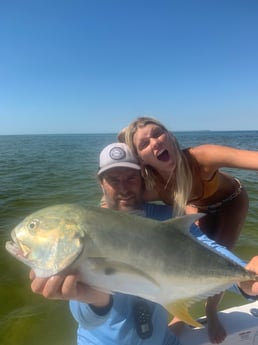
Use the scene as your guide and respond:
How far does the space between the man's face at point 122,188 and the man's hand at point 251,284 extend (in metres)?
1.05

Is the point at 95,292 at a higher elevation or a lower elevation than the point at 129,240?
lower

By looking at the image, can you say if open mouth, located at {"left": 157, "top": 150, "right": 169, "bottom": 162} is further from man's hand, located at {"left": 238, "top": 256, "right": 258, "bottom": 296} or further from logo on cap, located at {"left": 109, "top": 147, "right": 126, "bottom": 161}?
man's hand, located at {"left": 238, "top": 256, "right": 258, "bottom": 296}

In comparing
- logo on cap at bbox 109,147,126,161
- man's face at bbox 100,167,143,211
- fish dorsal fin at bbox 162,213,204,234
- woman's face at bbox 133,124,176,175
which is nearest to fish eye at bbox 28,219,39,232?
fish dorsal fin at bbox 162,213,204,234

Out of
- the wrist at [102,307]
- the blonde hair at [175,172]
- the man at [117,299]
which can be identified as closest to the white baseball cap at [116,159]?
the man at [117,299]

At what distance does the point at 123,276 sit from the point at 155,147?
Result: 6.19 feet

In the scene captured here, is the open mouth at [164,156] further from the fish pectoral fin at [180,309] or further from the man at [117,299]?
the fish pectoral fin at [180,309]

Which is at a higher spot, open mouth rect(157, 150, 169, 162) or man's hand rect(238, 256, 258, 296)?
open mouth rect(157, 150, 169, 162)

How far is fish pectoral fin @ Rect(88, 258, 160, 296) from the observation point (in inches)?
79.8

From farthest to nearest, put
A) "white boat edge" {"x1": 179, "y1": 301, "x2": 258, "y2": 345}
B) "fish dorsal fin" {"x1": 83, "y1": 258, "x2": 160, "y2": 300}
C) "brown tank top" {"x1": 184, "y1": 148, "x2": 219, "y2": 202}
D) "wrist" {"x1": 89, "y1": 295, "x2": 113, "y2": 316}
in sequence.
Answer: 1. "brown tank top" {"x1": 184, "y1": 148, "x2": 219, "y2": 202}
2. "white boat edge" {"x1": 179, "y1": 301, "x2": 258, "y2": 345}
3. "wrist" {"x1": 89, "y1": 295, "x2": 113, "y2": 316}
4. "fish dorsal fin" {"x1": 83, "y1": 258, "x2": 160, "y2": 300}

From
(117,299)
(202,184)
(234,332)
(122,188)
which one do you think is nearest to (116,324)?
(117,299)

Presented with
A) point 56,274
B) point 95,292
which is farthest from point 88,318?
point 56,274

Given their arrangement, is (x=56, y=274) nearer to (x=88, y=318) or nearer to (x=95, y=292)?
(x=95, y=292)

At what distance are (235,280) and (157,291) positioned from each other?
553 mm

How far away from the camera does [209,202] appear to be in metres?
4.40
